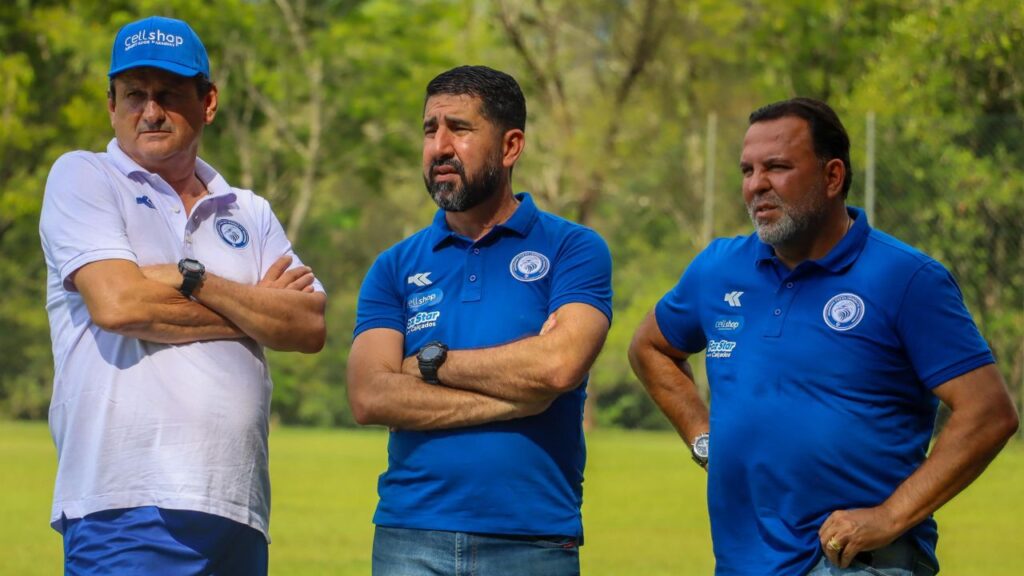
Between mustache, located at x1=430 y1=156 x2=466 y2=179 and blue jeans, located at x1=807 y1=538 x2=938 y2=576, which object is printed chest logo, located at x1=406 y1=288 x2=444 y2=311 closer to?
mustache, located at x1=430 y1=156 x2=466 y2=179

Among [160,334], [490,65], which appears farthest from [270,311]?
[490,65]

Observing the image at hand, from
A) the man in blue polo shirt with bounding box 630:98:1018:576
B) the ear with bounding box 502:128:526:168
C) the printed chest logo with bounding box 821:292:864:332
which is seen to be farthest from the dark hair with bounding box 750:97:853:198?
the ear with bounding box 502:128:526:168

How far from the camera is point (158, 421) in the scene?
16.1ft

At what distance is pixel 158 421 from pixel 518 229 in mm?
1334

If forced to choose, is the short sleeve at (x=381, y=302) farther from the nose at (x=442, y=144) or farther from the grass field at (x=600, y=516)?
the grass field at (x=600, y=516)

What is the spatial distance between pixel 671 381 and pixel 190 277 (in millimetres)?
1661

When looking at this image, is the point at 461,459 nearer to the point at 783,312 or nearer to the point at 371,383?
the point at 371,383

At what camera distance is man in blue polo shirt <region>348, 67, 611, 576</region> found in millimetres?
4996

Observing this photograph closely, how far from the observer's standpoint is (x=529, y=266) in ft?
17.4

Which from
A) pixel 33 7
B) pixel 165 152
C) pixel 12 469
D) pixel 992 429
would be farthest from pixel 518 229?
pixel 33 7

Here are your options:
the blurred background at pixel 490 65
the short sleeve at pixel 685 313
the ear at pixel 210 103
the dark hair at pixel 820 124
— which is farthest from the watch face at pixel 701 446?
the blurred background at pixel 490 65

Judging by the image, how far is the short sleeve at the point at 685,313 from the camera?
5.22 metres

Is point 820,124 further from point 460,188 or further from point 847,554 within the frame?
point 847,554

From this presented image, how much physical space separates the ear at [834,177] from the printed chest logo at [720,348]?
0.55 m
